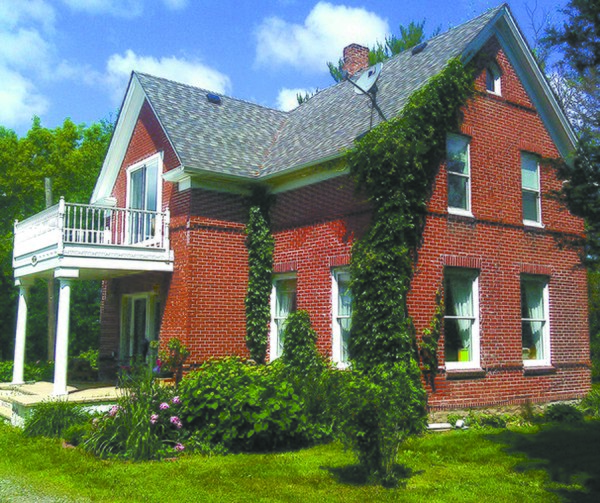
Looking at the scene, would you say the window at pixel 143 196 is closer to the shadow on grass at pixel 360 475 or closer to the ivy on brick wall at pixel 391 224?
the ivy on brick wall at pixel 391 224

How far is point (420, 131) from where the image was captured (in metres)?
12.3

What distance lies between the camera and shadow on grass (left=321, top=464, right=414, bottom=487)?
25.2 feet

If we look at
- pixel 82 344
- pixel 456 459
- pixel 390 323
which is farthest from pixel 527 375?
pixel 82 344

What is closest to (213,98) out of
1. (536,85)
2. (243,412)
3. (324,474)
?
(536,85)

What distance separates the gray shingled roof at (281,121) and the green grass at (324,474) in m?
6.32

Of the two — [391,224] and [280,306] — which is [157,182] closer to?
[280,306]

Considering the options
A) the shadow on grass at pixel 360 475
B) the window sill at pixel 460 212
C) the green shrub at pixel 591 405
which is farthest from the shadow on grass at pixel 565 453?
the window sill at pixel 460 212

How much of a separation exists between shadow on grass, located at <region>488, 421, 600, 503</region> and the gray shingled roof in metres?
6.43

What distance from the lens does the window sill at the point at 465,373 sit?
12406mm

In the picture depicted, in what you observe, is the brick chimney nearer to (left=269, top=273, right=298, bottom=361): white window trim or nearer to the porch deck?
(left=269, top=273, right=298, bottom=361): white window trim

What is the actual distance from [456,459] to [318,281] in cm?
533

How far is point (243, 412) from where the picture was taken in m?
9.80

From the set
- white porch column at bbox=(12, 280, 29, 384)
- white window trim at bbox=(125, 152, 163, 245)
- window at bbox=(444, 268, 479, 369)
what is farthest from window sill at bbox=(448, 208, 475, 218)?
white porch column at bbox=(12, 280, 29, 384)

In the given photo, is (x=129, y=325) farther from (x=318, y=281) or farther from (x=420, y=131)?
(x=420, y=131)
